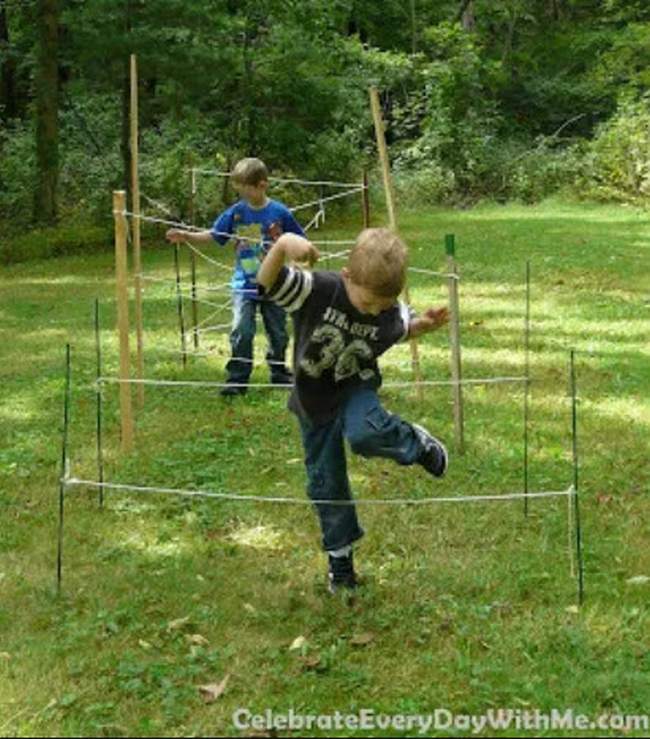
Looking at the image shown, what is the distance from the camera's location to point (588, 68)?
3231 cm

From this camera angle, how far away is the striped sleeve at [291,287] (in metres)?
3.95

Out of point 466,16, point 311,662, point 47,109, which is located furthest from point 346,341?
point 466,16

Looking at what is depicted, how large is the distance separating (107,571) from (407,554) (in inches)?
49.6

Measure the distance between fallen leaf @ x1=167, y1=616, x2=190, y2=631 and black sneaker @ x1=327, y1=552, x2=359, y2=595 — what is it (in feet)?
1.96

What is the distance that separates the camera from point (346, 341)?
4.02 meters

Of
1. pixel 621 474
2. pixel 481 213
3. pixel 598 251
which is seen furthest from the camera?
pixel 481 213

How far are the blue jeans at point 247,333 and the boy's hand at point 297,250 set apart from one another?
12.0 feet

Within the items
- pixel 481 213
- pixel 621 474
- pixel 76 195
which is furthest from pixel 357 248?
pixel 481 213

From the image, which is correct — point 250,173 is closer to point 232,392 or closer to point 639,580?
point 232,392

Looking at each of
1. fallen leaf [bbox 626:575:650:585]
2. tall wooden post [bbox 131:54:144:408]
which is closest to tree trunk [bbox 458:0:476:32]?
tall wooden post [bbox 131:54:144:408]

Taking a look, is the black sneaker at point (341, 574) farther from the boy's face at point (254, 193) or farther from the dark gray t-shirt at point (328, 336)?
the boy's face at point (254, 193)

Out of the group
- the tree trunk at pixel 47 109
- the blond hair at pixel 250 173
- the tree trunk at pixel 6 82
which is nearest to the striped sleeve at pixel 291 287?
the blond hair at pixel 250 173

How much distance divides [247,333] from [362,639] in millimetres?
3948

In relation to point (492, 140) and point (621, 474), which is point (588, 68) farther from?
point (621, 474)
